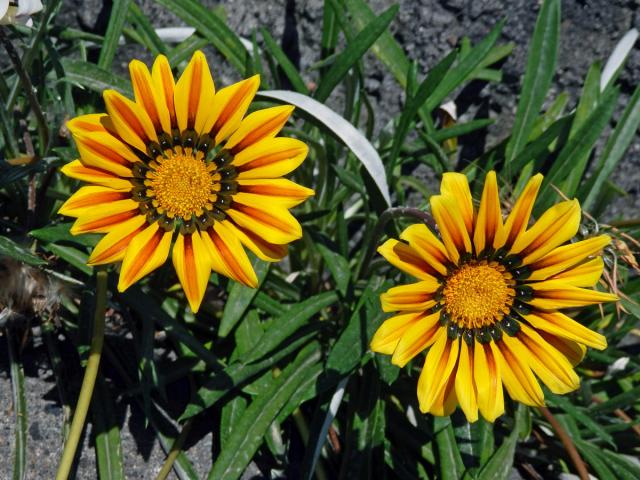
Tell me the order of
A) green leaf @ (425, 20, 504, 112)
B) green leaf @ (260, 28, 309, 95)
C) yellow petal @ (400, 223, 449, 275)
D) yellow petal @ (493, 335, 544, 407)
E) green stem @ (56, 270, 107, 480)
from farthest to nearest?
1. green leaf @ (425, 20, 504, 112)
2. green leaf @ (260, 28, 309, 95)
3. green stem @ (56, 270, 107, 480)
4. yellow petal @ (493, 335, 544, 407)
5. yellow petal @ (400, 223, 449, 275)

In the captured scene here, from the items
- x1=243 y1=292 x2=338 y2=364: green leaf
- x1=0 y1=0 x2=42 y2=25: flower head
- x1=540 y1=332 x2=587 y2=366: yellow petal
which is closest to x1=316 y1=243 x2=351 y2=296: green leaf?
x1=243 y1=292 x2=338 y2=364: green leaf

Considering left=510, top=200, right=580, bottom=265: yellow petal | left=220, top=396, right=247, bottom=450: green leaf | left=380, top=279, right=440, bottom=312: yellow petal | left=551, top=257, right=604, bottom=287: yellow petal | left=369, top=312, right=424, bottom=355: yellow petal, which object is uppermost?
left=510, top=200, right=580, bottom=265: yellow petal

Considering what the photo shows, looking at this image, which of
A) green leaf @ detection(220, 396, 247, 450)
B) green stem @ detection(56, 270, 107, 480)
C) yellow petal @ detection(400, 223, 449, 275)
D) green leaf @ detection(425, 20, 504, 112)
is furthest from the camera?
green leaf @ detection(425, 20, 504, 112)

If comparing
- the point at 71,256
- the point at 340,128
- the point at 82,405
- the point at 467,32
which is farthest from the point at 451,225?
the point at 467,32

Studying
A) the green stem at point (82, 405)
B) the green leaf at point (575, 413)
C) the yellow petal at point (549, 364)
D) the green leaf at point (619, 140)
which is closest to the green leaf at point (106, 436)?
the green stem at point (82, 405)

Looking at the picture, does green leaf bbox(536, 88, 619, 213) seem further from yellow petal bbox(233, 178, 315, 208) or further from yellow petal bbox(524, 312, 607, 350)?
yellow petal bbox(233, 178, 315, 208)

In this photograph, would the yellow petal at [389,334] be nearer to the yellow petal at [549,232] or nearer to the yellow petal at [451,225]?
the yellow petal at [451,225]

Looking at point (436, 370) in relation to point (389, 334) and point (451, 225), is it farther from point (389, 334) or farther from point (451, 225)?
point (451, 225)
